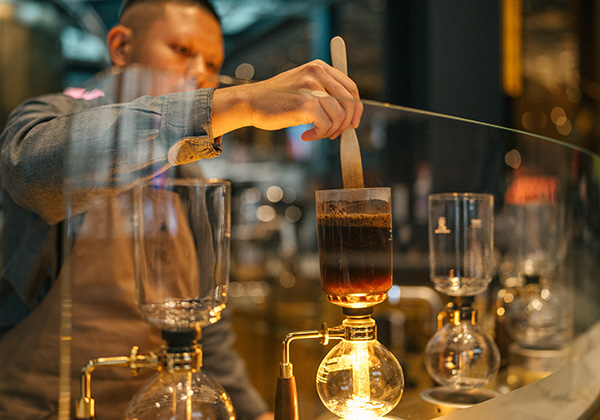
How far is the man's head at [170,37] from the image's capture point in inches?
40.9

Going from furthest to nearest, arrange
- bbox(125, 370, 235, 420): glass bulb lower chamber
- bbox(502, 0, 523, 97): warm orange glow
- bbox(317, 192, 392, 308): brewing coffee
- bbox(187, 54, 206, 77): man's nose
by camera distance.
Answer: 1. bbox(502, 0, 523, 97): warm orange glow
2. bbox(187, 54, 206, 77): man's nose
3. bbox(317, 192, 392, 308): brewing coffee
4. bbox(125, 370, 235, 420): glass bulb lower chamber

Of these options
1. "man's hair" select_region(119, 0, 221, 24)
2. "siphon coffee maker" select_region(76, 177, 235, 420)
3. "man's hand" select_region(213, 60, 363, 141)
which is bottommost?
"siphon coffee maker" select_region(76, 177, 235, 420)

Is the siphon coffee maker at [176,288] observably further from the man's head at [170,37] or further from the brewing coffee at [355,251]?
the man's head at [170,37]

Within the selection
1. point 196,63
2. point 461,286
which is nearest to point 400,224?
point 461,286

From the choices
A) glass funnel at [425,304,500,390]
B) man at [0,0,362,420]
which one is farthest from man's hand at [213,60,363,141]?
glass funnel at [425,304,500,390]

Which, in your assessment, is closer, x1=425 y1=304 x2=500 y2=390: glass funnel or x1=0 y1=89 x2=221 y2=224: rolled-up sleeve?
x1=0 y1=89 x2=221 y2=224: rolled-up sleeve

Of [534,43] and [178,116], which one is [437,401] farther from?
[534,43]

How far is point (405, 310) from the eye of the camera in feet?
9.09

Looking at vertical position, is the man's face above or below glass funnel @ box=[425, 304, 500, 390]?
above

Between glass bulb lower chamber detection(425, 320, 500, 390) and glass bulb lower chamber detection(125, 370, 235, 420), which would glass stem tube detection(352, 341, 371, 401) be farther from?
glass bulb lower chamber detection(425, 320, 500, 390)

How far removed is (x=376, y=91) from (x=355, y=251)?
6.18m

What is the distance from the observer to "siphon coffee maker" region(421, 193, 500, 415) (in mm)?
1078

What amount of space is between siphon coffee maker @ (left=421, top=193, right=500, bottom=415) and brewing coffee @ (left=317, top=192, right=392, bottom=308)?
295mm

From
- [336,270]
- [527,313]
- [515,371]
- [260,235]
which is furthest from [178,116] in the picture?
[260,235]
